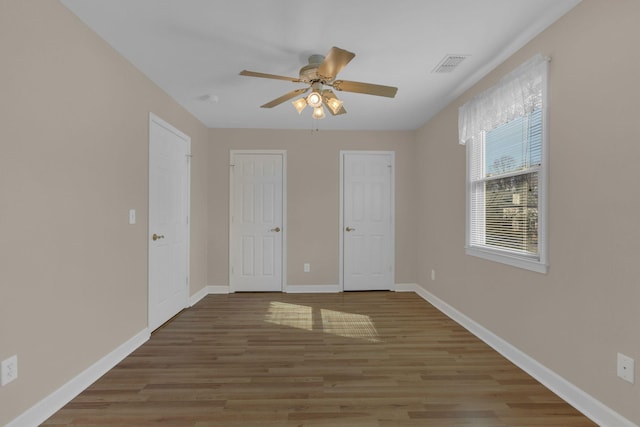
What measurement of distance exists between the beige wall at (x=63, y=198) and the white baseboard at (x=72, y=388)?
4 cm

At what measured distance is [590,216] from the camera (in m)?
1.94

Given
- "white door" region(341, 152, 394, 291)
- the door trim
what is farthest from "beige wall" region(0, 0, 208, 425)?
"white door" region(341, 152, 394, 291)

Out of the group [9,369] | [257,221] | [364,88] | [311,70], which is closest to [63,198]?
[9,369]

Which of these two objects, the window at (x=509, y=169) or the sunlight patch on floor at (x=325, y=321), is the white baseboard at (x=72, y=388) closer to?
the sunlight patch on floor at (x=325, y=321)

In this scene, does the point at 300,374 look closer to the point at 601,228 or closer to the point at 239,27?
the point at 601,228

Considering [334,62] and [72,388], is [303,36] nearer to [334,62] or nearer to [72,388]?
[334,62]

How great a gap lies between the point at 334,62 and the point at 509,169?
5.62ft

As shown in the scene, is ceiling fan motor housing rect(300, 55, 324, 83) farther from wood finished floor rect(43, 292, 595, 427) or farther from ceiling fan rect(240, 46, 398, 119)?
wood finished floor rect(43, 292, 595, 427)

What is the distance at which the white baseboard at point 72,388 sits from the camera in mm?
1788

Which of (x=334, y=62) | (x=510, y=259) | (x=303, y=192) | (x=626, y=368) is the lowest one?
(x=626, y=368)

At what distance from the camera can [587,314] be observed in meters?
1.95

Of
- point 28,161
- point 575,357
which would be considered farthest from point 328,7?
point 575,357

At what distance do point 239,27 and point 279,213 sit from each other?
2.97 metres

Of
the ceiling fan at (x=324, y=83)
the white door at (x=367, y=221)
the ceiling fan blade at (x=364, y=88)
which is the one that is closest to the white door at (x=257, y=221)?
the white door at (x=367, y=221)
